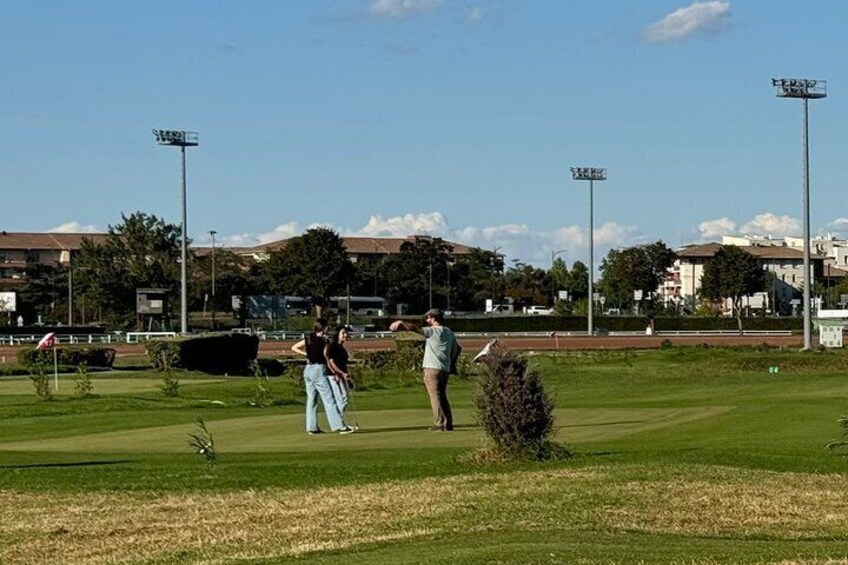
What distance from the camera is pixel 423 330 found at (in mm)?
22141

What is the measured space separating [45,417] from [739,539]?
61.7 feet

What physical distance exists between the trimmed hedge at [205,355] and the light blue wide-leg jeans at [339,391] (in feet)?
108

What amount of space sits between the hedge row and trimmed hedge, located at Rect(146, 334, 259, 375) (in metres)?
49.6

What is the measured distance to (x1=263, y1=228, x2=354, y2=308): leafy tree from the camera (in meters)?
132

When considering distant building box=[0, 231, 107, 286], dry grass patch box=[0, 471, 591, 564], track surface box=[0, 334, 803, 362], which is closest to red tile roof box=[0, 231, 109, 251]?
distant building box=[0, 231, 107, 286]

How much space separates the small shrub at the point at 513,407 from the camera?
17062mm

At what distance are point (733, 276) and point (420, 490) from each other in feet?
430

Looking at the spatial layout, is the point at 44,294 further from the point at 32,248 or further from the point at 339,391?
the point at 339,391

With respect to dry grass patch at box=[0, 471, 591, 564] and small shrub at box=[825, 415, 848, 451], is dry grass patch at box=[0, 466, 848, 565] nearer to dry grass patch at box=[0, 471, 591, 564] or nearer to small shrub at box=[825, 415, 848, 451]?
dry grass patch at box=[0, 471, 591, 564]

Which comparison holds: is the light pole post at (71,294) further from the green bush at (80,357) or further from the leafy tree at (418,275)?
the green bush at (80,357)

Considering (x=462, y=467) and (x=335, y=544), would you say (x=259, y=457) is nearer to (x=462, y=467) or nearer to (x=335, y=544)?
(x=462, y=467)

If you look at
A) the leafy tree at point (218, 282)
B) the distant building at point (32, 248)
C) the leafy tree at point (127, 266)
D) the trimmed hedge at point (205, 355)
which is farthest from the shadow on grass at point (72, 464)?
the distant building at point (32, 248)

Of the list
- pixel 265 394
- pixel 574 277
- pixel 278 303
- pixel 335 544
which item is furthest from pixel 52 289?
pixel 335 544

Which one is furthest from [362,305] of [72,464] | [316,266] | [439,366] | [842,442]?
[842,442]
